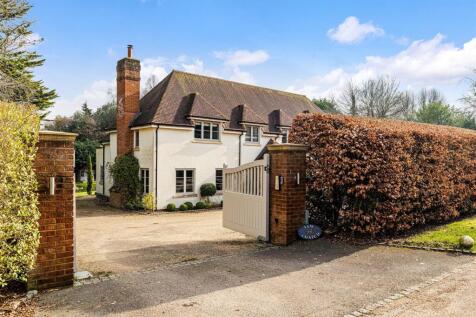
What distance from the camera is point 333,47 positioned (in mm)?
14695

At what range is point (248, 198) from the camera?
894 cm

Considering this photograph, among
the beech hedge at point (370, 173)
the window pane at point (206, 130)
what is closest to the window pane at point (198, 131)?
the window pane at point (206, 130)

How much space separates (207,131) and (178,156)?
267 cm

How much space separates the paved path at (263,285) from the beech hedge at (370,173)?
1118 millimetres

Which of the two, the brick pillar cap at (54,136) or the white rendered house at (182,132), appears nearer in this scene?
the brick pillar cap at (54,136)

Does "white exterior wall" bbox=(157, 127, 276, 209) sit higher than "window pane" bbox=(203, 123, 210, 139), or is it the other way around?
"window pane" bbox=(203, 123, 210, 139)

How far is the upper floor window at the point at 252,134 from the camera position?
23516mm

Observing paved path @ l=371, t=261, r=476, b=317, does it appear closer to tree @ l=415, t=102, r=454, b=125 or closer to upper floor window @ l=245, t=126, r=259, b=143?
upper floor window @ l=245, t=126, r=259, b=143

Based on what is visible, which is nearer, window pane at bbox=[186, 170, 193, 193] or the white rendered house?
the white rendered house

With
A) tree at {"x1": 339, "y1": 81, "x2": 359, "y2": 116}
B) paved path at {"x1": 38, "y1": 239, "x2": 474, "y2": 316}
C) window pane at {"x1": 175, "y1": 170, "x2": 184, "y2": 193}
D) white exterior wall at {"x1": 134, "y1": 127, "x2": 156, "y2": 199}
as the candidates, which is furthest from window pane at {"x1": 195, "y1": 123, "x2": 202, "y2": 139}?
tree at {"x1": 339, "y1": 81, "x2": 359, "y2": 116}

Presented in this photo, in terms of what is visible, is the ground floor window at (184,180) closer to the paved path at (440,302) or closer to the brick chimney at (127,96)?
the brick chimney at (127,96)

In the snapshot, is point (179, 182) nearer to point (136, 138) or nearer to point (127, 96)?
point (136, 138)

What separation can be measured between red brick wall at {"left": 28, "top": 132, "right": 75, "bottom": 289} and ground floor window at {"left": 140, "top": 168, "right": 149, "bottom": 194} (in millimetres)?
14810

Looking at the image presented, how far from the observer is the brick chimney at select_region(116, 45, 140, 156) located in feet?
68.2
